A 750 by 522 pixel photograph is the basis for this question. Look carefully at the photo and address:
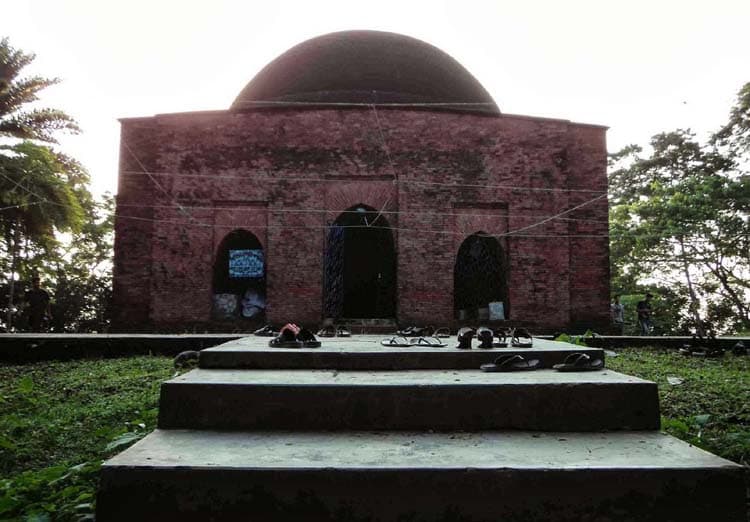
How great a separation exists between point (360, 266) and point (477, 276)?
3.36 meters

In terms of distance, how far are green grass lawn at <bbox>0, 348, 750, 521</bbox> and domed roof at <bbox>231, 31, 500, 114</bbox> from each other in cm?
816

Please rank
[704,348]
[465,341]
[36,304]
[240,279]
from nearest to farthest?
[465,341]
[704,348]
[36,304]
[240,279]

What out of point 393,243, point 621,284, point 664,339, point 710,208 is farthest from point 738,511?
point 621,284

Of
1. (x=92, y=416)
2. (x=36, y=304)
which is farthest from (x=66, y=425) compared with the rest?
(x=36, y=304)

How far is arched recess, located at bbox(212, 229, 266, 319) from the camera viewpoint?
11.3 metres

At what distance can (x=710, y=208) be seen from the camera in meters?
15.0

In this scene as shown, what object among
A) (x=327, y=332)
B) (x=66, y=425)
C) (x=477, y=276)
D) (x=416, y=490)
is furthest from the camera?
(x=477, y=276)

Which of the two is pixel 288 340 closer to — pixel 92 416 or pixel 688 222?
pixel 92 416

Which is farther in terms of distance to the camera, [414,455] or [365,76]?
[365,76]

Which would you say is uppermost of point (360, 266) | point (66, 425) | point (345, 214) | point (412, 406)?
point (345, 214)

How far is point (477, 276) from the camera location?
11.8m

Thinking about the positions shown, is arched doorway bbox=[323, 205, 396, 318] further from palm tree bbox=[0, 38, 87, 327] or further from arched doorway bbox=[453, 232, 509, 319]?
palm tree bbox=[0, 38, 87, 327]

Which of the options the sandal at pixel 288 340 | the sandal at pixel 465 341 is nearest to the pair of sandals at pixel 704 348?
the sandal at pixel 465 341

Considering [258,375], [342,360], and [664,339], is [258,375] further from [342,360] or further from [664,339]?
[664,339]
